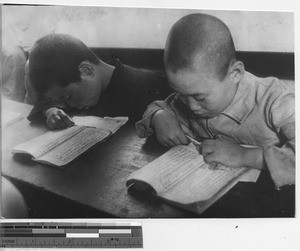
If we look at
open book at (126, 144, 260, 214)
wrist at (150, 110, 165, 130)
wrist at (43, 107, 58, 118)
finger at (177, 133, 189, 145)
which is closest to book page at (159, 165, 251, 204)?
open book at (126, 144, 260, 214)

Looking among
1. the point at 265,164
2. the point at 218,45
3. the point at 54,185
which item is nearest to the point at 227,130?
the point at 265,164

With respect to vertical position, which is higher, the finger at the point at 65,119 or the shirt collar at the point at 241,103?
the shirt collar at the point at 241,103

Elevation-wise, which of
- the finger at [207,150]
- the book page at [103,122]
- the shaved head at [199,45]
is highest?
the shaved head at [199,45]

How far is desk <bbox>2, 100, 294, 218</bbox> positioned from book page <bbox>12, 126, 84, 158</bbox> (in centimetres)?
2

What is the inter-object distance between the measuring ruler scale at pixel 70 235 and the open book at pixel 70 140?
22cm

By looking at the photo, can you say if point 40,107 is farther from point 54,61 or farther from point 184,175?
point 184,175

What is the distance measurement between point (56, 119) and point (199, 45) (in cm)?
54

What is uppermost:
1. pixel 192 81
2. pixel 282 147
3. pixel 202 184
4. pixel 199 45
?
pixel 199 45

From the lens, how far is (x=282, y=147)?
1584 millimetres

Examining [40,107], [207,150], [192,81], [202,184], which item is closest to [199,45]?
[192,81]

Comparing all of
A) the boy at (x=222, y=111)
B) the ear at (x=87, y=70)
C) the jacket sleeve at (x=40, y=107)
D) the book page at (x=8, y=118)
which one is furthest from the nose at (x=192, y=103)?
the book page at (x=8, y=118)

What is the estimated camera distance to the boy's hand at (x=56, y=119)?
1.58 meters

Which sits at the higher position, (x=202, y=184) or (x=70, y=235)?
(x=202, y=184)

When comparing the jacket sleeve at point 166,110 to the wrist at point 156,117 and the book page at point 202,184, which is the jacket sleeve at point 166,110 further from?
the book page at point 202,184
